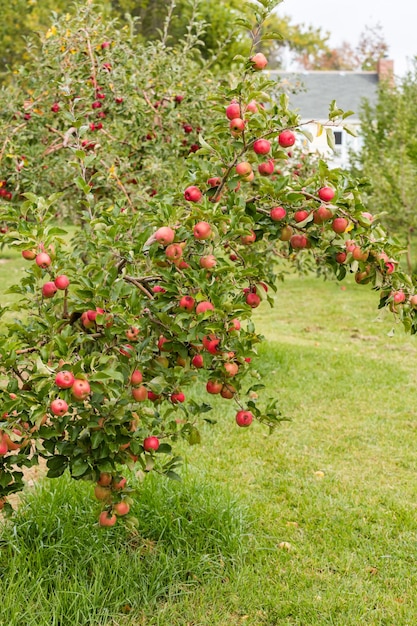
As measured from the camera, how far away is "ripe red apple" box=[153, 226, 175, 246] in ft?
7.04

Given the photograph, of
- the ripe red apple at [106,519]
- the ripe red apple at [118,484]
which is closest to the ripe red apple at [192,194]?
the ripe red apple at [118,484]

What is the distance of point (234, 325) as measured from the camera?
2.21 m

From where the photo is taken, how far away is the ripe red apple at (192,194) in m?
2.33

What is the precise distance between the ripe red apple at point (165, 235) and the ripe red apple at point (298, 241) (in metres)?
0.50

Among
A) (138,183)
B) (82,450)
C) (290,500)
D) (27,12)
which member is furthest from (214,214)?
(27,12)

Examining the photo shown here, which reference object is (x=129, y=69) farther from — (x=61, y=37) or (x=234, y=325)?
(x=234, y=325)

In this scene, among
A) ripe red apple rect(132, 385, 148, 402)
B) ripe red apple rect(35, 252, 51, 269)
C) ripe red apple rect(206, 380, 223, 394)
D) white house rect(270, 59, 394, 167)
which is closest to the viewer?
ripe red apple rect(35, 252, 51, 269)

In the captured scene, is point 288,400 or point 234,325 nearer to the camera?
point 234,325

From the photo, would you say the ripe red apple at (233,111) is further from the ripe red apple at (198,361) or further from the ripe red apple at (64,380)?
the ripe red apple at (64,380)

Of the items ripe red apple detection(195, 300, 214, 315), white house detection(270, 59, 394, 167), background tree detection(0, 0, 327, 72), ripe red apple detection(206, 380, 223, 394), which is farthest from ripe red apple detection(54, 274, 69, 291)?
white house detection(270, 59, 394, 167)

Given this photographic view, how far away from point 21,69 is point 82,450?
3.11 metres

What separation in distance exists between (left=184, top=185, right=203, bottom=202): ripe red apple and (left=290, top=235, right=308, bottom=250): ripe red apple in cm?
36

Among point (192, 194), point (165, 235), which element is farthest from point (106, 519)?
point (192, 194)

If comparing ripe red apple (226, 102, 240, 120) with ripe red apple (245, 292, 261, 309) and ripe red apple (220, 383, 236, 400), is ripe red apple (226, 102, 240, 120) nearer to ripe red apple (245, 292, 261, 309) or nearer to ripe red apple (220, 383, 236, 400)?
ripe red apple (245, 292, 261, 309)
